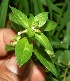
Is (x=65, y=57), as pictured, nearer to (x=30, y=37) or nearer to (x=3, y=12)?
(x=3, y=12)

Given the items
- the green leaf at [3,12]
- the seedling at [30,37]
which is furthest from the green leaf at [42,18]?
the green leaf at [3,12]

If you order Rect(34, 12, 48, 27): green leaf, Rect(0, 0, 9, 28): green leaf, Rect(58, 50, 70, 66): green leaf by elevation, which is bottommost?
Rect(58, 50, 70, 66): green leaf

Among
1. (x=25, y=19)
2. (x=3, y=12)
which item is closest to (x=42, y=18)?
(x=25, y=19)

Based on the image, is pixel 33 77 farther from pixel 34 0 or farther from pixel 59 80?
pixel 34 0

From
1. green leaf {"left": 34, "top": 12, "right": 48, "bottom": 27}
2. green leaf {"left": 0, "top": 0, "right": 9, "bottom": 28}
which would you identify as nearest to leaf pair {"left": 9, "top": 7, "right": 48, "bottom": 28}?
green leaf {"left": 34, "top": 12, "right": 48, "bottom": 27}

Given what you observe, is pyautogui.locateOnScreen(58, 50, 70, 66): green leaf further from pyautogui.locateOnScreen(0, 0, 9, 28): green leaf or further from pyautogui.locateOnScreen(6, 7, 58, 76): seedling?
pyautogui.locateOnScreen(6, 7, 58, 76): seedling

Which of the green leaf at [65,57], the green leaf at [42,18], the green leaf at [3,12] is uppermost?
the green leaf at [42,18]

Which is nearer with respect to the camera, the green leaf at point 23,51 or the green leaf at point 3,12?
the green leaf at point 23,51

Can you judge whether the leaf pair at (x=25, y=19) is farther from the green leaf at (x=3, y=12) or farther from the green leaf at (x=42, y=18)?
the green leaf at (x=3, y=12)
